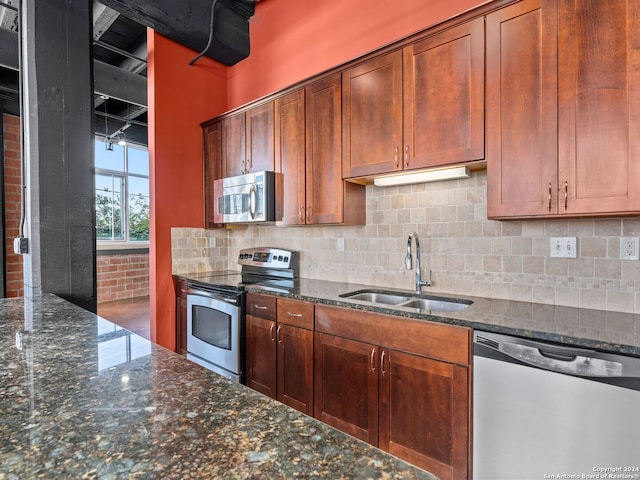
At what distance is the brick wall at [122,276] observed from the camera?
6.11m

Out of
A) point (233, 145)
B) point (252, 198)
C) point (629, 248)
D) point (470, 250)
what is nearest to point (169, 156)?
point (233, 145)

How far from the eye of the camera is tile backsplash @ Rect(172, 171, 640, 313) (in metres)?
1.79

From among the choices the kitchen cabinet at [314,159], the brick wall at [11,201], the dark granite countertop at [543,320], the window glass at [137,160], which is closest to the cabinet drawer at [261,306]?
the dark granite countertop at [543,320]

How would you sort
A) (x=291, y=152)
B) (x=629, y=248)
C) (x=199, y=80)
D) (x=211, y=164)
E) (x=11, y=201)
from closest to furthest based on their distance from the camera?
(x=629, y=248), (x=291, y=152), (x=211, y=164), (x=199, y=80), (x=11, y=201)

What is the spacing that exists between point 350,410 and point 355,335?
0.44 meters

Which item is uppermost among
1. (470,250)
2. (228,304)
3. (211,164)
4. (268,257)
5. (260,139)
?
(260,139)

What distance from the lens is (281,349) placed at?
2428 mm

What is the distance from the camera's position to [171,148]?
3396mm

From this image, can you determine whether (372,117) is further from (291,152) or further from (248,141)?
(248,141)

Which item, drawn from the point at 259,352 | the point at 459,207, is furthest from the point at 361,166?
the point at 259,352

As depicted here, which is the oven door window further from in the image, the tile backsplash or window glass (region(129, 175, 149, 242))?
window glass (region(129, 175, 149, 242))

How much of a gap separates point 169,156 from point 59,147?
1502 mm

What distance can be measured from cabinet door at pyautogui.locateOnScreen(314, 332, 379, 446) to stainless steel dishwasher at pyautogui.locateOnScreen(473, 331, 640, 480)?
21.5 inches

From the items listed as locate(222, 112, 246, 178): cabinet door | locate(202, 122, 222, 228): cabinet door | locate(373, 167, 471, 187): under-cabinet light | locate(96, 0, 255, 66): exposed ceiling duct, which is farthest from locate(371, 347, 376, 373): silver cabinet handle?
locate(96, 0, 255, 66): exposed ceiling duct
